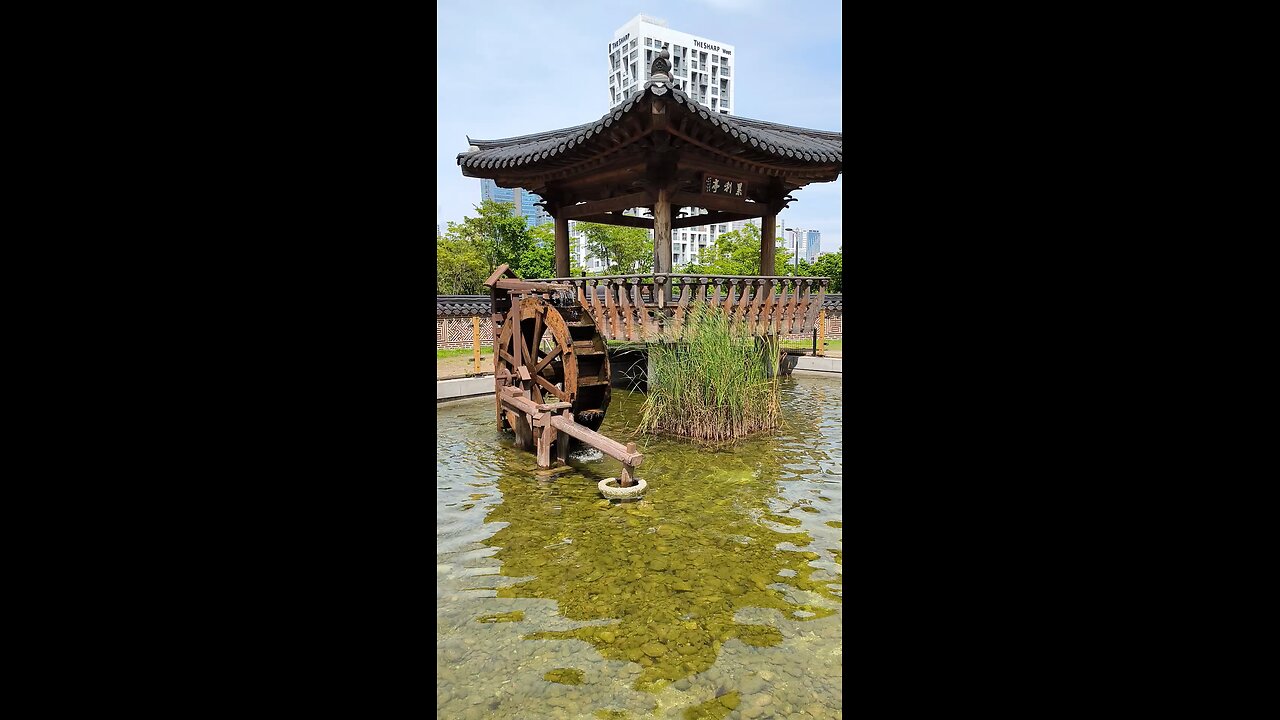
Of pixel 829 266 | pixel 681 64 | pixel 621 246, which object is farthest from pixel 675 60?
pixel 829 266

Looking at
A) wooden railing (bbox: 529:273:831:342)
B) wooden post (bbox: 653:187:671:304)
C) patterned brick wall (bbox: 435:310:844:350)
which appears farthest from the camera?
patterned brick wall (bbox: 435:310:844:350)

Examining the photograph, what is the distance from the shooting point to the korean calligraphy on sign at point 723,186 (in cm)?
921

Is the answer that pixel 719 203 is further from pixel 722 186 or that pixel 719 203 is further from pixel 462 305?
pixel 462 305

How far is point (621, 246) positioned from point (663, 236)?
65.6 feet

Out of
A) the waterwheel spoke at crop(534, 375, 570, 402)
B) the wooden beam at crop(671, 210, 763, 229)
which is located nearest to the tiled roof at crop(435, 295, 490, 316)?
the wooden beam at crop(671, 210, 763, 229)

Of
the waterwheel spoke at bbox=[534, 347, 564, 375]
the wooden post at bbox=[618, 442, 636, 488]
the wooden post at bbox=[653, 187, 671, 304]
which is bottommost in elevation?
the wooden post at bbox=[618, 442, 636, 488]

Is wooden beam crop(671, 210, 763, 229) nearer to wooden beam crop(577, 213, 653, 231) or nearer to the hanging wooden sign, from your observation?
wooden beam crop(577, 213, 653, 231)

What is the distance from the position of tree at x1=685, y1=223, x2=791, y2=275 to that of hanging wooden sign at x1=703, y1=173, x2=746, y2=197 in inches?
621

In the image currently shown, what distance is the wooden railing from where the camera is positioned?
7863 millimetres

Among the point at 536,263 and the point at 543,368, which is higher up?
the point at 536,263

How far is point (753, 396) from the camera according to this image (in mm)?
6805

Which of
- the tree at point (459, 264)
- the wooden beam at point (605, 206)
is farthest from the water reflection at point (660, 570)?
the tree at point (459, 264)

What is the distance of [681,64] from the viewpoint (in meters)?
53.6

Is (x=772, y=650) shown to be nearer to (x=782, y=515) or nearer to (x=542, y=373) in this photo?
(x=782, y=515)
